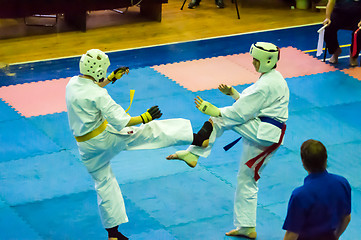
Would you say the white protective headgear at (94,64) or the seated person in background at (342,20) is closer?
the white protective headgear at (94,64)

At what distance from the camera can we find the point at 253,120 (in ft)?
17.0

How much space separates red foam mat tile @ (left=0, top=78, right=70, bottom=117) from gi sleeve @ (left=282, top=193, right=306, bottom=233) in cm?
549

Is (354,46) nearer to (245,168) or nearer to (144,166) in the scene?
(144,166)

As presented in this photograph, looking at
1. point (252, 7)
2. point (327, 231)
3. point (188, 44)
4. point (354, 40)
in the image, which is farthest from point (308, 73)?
point (327, 231)

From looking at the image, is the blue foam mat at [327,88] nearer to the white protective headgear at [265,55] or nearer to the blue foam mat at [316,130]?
the blue foam mat at [316,130]

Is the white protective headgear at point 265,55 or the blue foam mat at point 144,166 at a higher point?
the white protective headgear at point 265,55

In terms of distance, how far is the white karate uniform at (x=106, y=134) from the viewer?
4.89m

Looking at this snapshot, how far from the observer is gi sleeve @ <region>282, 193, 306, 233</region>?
365 centimetres

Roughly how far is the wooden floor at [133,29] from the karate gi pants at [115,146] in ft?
19.3

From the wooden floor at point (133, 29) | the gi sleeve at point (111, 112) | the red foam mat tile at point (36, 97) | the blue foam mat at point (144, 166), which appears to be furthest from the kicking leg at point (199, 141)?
the wooden floor at point (133, 29)

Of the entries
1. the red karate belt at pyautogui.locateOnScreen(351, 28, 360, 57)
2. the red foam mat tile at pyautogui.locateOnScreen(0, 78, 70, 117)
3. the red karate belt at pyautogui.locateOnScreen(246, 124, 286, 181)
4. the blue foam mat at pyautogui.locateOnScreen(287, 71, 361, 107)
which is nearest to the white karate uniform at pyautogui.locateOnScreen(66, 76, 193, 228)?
the red karate belt at pyautogui.locateOnScreen(246, 124, 286, 181)

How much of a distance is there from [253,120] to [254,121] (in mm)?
17

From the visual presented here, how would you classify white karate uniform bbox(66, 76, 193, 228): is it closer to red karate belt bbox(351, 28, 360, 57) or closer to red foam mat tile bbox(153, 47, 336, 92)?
red foam mat tile bbox(153, 47, 336, 92)

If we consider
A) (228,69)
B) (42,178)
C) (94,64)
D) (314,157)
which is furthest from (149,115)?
(228,69)
